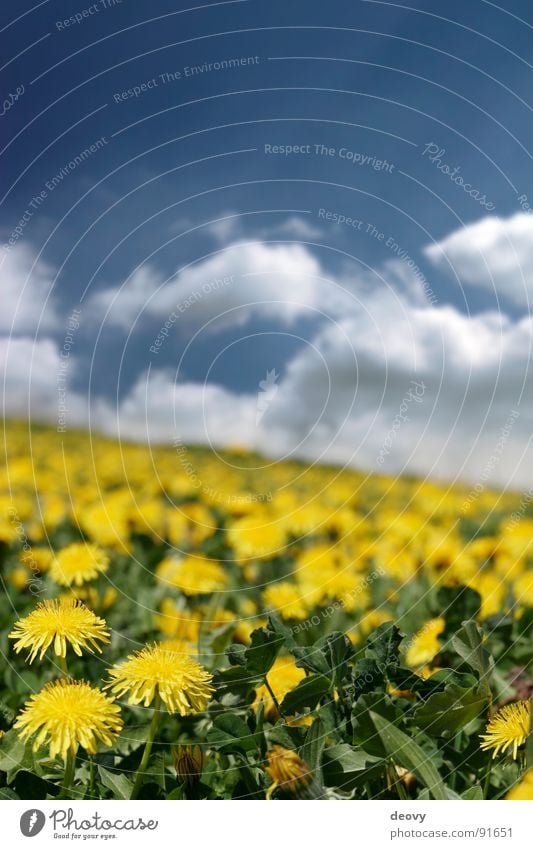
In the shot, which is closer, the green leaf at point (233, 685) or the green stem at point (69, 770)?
the green stem at point (69, 770)

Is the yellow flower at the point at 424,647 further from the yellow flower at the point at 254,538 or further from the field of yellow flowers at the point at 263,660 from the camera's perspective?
the yellow flower at the point at 254,538

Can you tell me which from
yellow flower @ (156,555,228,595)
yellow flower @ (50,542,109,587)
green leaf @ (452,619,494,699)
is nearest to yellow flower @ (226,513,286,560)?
yellow flower @ (156,555,228,595)

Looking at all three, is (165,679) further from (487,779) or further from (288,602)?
(288,602)

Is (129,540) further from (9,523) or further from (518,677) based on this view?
(518,677)

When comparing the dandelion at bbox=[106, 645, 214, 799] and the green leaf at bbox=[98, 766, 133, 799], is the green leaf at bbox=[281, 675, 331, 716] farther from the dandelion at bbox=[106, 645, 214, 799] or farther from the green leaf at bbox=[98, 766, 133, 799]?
the green leaf at bbox=[98, 766, 133, 799]
